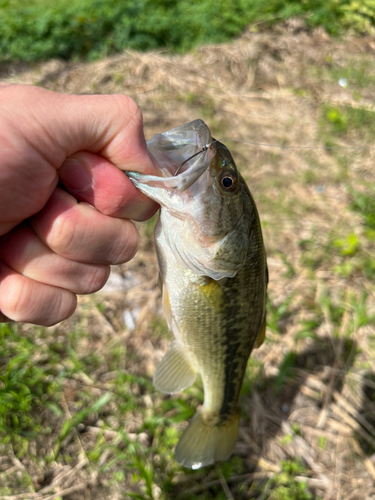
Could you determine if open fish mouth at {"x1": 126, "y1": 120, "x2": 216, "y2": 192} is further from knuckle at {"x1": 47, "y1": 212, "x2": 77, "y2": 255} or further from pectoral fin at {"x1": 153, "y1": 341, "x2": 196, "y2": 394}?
pectoral fin at {"x1": 153, "y1": 341, "x2": 196, "y2": 394}

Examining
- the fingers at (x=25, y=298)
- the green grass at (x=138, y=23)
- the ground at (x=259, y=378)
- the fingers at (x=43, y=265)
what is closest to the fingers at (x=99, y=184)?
the fingers at (x=43, y=265)

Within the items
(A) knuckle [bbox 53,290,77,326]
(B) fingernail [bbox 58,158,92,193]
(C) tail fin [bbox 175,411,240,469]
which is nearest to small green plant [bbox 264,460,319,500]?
(C) tail fin [bbox 175,411,240,469]

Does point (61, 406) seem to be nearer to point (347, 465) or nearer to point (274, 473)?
point (274, 473)

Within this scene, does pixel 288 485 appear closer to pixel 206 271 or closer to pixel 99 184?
pixel 206 271

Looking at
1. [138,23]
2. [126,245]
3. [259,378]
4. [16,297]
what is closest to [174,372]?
[126,245]

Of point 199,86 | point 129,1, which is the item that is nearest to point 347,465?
point 199,86

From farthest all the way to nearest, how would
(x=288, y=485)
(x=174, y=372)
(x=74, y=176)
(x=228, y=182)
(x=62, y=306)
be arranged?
1. (x=288, y=485)
2. (x=174, y=372)
3. (x=62, y=306)
4. (x=228, y=182)
5. (x=74, y=176)

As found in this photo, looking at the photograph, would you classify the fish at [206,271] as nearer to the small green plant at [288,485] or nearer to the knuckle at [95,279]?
the knuckle at [95,279]
